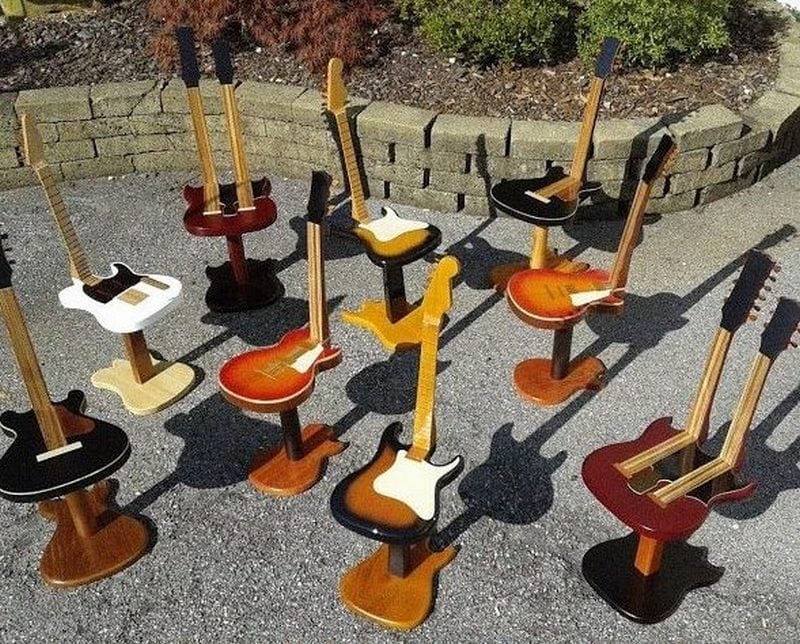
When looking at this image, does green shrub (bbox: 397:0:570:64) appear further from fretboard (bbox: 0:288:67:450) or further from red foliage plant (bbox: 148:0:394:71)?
fretboard (bbox: 0:288:67:450)

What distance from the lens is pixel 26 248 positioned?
16.5ft

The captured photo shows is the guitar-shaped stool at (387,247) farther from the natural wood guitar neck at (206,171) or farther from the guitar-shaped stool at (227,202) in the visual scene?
the natural wood guitar neck at (206,171)

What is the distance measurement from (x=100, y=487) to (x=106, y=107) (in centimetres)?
286

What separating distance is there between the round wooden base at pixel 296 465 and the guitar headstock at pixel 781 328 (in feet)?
5.75

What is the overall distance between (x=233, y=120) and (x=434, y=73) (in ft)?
6.43

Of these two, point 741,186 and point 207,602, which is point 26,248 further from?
point 741,186

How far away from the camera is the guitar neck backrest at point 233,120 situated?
13.7ft

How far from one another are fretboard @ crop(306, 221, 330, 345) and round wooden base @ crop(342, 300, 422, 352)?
27.2 inches

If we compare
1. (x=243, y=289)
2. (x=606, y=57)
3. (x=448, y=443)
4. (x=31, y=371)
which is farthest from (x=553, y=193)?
(x=31, y=371)

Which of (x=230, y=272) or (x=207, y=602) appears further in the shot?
(x=230, y=272)

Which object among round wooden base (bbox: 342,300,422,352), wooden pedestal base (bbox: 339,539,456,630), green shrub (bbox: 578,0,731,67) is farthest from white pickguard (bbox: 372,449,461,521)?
green shrub (bbox: 578,0,731,67)

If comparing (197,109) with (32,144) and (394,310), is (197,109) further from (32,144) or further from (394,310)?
(394,310)

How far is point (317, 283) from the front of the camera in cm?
344

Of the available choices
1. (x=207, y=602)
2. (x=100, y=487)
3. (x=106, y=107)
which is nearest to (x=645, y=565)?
(x=207, y=602)
